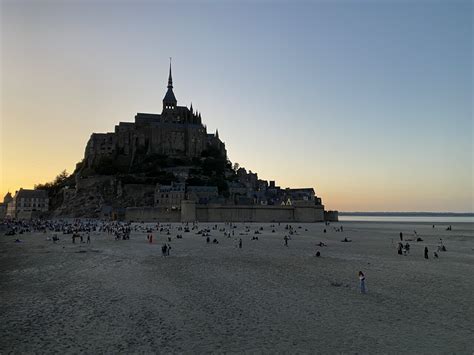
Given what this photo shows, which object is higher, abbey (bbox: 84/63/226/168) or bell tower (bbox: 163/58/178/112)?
bell tower (bbox: 163/58/178/112)

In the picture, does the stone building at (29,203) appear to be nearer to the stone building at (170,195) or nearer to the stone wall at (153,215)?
the stone wall at (153,215)

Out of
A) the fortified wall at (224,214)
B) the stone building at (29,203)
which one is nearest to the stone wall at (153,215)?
the fortified wall at (224,214)

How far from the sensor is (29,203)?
8312 centimetres

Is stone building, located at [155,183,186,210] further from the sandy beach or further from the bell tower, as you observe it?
the sandy beach

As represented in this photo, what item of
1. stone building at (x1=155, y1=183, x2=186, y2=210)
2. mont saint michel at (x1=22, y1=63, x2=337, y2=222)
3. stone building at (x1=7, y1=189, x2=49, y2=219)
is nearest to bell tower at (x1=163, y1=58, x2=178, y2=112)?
mont saint michel at (x1=22, y1=63, x2=337, y2=222)

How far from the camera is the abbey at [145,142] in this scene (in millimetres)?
85875

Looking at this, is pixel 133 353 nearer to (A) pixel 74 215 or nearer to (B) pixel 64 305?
(B) pixel 64 305

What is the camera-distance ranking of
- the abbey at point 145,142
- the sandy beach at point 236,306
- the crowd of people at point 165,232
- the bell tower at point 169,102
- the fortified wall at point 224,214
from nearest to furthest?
the sandy beach at point 236,306 → the crowd of people at point 165,232 → the fortified wall at point 224,214 → the abbey at point 145,142 → the bell tower at point 169,102

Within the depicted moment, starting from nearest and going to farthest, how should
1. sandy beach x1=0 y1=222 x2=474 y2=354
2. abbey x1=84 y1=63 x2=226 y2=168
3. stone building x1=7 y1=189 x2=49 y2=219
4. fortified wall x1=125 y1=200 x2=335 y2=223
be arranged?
sandy beach x1=0 y1=222 x2=474 y2=354 → fortified wall x1=125 y1=200 x2=335 y2=223 → stone building x1=7 y1=189 x2=49 y2=219 → abbey x1=84 y1=63 x2=226 y2=168

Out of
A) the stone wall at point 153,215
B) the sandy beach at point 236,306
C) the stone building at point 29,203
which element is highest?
the stone building at point 29,203

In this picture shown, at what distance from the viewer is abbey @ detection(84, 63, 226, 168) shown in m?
85.9

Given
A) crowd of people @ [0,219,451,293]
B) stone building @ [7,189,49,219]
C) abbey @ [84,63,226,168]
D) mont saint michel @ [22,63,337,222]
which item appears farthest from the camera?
abbey @ [84,63,226,168]

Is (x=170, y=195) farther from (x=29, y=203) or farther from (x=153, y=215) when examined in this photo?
(x=29, y=203)

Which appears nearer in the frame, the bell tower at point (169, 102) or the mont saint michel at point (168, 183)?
the mont saint michel at point (168, 183)
